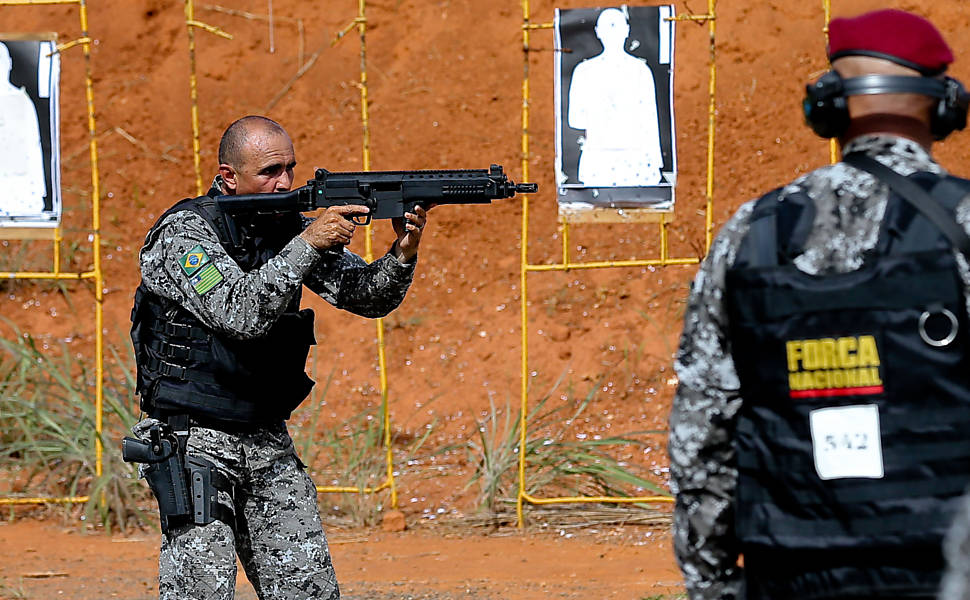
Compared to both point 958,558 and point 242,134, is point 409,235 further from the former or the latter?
point 958,558

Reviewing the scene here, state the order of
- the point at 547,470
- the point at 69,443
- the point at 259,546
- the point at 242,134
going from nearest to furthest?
the point at 259,546
the point at 242,134
the point at 547,470
the point at 69,443

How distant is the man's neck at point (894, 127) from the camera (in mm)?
2285

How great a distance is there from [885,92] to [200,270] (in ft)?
7.11

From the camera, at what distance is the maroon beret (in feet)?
7.39

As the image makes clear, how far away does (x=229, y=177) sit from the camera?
13.6ft

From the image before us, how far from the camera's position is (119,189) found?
37.7 ft

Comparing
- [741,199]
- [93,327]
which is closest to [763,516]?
[741,199]

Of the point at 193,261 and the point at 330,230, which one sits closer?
the point at 193,261

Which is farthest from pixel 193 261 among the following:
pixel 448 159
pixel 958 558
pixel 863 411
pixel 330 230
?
pixel 448 159

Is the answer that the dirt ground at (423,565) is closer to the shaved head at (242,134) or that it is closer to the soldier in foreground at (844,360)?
the shaved head at (242,134)

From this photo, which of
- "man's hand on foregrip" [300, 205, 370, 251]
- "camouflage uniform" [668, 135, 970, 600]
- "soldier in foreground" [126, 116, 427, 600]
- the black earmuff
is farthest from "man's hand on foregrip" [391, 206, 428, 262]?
the black earmuff

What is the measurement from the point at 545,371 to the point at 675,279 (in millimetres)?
1330

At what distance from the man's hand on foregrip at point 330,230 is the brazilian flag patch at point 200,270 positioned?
0.95ft

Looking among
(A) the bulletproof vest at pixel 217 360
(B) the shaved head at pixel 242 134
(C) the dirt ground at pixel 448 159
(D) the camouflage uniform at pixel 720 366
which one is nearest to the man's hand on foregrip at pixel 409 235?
(A) the bulletproof vest at pixel 217 360
